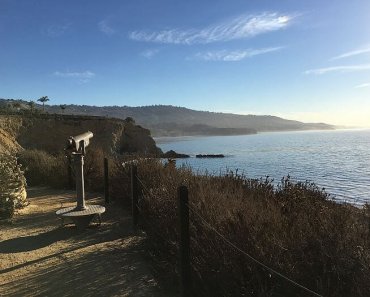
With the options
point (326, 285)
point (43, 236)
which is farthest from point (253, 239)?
point (43, 236)

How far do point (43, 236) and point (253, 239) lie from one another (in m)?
5.31

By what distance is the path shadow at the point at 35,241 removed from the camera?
7734 millimetres

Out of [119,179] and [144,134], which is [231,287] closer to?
[119,179]

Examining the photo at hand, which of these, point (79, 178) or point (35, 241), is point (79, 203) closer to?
point (79, 178)

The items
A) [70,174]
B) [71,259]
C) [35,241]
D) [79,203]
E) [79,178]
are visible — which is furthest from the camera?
[70,174]

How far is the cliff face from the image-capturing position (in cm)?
4162

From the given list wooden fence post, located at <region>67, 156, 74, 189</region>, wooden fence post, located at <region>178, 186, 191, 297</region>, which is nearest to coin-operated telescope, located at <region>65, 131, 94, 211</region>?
wooden fence post, located at <region>178, 186, 191, 297</region>

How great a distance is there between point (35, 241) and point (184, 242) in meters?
4.34

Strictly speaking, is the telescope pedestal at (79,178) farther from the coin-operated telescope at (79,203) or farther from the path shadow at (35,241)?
the path shadow at (35,241)

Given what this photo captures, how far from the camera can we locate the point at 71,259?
695cm

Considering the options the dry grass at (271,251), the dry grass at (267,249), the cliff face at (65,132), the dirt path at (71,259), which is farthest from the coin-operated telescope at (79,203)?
the cliff face at (65,132)

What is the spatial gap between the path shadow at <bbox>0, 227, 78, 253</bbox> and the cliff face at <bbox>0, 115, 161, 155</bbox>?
86.7 feet

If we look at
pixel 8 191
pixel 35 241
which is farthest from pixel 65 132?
pixel 35 241

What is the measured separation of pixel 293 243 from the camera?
4.54 meters
